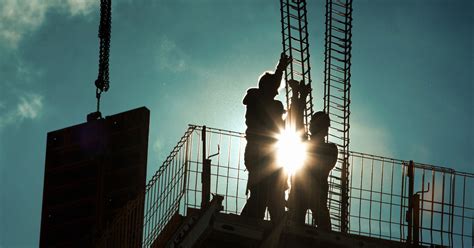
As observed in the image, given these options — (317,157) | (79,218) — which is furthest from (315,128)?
(79,218)

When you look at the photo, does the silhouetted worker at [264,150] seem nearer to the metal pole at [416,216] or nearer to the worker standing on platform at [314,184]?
the worker standing on platform at [314,184]

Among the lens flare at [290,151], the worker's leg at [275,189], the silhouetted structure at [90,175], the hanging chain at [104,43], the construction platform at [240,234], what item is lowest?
the construction platform at [240,234]

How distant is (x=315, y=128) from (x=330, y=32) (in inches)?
353

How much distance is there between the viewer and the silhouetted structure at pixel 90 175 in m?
27.8

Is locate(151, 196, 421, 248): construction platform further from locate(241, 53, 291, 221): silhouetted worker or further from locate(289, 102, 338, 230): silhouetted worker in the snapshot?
locate(289, 102, 338, 230): silhouetted worker

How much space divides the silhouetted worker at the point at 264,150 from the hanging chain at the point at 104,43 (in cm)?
948

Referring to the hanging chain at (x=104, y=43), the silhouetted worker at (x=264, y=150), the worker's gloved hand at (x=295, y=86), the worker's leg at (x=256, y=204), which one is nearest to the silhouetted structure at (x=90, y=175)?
the hanging chain at (x=104, y=43)

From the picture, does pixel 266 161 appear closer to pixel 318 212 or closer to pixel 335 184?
pixel 318 212

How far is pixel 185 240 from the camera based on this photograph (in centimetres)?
1705

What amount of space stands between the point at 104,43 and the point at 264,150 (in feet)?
36.0

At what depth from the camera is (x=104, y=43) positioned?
96.8 ft

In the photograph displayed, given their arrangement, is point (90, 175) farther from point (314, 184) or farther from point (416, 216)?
point (416, 216)

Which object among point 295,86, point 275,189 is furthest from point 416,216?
point 295,86

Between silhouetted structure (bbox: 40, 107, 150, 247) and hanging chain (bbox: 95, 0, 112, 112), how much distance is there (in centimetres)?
91
